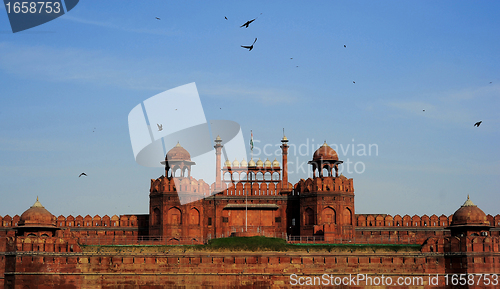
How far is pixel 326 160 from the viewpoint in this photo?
216ft

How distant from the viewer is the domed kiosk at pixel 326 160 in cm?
6575

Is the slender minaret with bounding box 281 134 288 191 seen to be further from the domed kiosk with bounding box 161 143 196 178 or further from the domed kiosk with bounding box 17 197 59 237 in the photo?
the domed kiosk with bounding box 17 197 59 237

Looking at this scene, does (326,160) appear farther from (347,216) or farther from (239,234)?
(239,234)

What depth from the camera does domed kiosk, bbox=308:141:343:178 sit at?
216 feet

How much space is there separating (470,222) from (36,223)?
36365 millimetres

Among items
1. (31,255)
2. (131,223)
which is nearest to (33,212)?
(31,255)

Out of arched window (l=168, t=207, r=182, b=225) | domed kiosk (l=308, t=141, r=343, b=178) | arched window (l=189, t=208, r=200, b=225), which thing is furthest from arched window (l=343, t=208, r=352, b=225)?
arched window (l=168, t=207, r=182, b=225)

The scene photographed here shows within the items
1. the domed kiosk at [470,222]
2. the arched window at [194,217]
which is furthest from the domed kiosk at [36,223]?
the domed kiosk at [470,222]

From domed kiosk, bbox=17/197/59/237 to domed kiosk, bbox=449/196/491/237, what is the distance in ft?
113

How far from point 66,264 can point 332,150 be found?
2565cm

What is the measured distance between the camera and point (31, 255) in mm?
58156

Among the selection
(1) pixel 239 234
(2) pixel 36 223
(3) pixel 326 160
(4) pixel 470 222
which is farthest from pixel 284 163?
(2) pixel 36 223

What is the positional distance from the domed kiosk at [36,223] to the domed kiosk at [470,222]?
3431 cm

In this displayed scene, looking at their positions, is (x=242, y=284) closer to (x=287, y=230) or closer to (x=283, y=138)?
(x=287, y=230)
